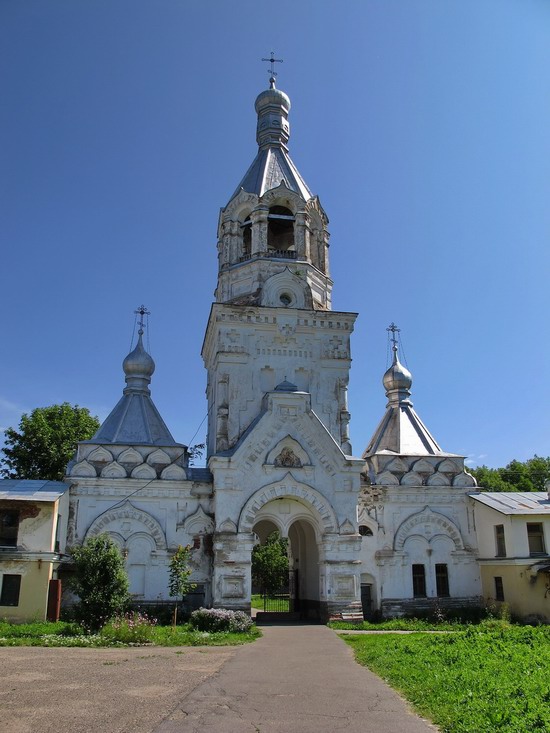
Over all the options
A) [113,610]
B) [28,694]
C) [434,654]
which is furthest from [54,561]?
[434,654]

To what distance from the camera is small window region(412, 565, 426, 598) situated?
23.0m

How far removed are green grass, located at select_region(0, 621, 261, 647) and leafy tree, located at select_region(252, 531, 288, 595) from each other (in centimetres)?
2414

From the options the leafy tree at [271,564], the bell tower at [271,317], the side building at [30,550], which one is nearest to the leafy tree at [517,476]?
the leafy tree at [271,564]

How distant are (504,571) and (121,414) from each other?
47.9 feet

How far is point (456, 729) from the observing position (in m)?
7.36

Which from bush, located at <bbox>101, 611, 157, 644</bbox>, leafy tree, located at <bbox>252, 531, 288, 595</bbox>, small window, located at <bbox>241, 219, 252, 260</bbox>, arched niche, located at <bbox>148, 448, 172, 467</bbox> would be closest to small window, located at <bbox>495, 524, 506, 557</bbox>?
arched niche, located at <bbox>148, 448, 172, 467</bbox>

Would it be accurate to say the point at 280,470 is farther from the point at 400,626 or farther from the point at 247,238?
the point at 247,238

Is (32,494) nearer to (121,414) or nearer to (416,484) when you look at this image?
(121,414)

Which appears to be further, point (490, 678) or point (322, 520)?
point (322, 520)

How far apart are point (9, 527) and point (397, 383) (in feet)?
53.0

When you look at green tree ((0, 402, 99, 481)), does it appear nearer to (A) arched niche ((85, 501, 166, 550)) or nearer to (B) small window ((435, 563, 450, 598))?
(A) arched niche ((85, 501, 166, 550))

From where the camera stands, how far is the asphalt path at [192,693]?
7.79 m

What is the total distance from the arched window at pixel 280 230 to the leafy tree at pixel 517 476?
23818mm

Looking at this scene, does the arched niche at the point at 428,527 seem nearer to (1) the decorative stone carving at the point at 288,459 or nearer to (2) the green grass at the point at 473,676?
(1) the decorative stone carving at the point at 288,459
